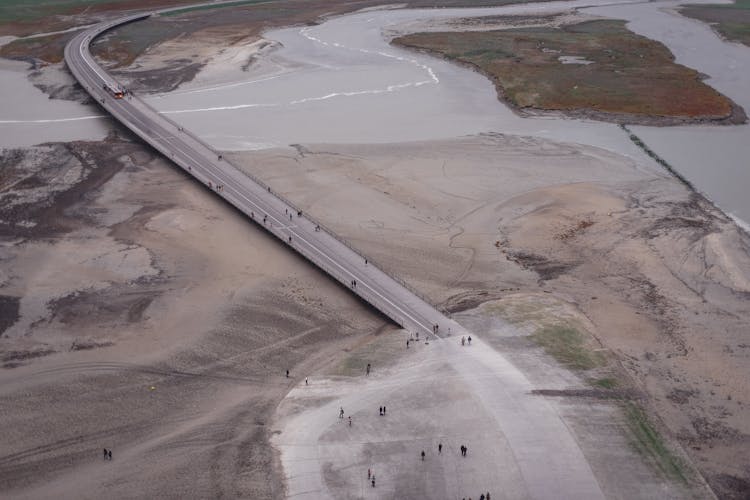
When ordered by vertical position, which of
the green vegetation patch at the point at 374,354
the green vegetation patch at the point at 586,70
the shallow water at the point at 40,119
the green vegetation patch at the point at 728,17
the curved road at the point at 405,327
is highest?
the green vegetation patch at the point at 728,17

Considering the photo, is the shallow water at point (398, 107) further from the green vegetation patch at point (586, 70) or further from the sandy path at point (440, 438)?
the sandy path at point (440, 438)

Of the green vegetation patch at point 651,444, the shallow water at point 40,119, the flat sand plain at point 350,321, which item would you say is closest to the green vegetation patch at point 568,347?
the flat sand plain at point 350,321

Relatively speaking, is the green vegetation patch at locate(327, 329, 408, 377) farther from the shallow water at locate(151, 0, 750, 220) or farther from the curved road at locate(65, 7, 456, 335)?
the shallow water at locate(151, 0, 750, 220)

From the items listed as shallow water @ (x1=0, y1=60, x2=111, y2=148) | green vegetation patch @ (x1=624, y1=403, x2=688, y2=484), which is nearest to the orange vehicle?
shallow water @ (x1=0, y1=60, x2=111, y2=148)

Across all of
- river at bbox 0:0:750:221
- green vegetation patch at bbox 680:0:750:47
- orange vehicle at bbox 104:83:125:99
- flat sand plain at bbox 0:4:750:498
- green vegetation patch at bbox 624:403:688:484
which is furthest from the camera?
green vegetation patch at bbox 680:0:750:47

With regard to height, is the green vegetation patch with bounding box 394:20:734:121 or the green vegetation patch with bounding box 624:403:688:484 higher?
the green vegetation patch with bounding box 394:20:734:121

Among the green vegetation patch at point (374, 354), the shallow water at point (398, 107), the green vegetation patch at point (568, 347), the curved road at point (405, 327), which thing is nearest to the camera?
the curved road at point (405, 327)

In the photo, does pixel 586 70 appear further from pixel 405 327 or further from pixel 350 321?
pixel 405 327
